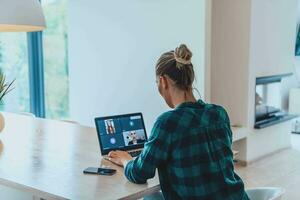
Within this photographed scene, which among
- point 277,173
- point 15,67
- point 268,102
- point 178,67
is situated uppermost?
point 178,67

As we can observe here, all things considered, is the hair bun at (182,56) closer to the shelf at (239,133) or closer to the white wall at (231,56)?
the shelf at (239,133)

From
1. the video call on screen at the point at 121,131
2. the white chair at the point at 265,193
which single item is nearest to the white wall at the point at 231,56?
the video call on screen at the point at 121,131

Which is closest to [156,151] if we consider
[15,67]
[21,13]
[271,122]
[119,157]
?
[119,157]

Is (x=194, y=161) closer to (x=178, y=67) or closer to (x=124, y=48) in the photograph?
(x=178, y=67)

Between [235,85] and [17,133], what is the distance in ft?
9.04

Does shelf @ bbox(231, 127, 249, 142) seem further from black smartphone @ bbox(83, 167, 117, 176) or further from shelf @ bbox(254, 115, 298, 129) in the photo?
black smartphone @ bbox(83, 167, 117, 176)

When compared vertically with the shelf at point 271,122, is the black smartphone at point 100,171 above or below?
above

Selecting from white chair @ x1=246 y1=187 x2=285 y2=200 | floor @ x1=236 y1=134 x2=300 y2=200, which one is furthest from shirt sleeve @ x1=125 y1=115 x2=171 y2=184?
floor @ x1=236 y1=134 x2=300 y2=200

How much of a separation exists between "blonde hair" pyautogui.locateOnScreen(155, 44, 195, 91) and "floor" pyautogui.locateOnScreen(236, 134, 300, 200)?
2406 millimetres

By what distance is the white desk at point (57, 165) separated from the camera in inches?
66.7

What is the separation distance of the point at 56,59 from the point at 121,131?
4.49 metres

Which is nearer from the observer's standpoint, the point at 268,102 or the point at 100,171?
the point at 100,171

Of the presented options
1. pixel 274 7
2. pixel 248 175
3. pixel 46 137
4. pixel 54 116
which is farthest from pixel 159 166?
pixel 54 116

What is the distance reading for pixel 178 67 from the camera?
1.79 meters
